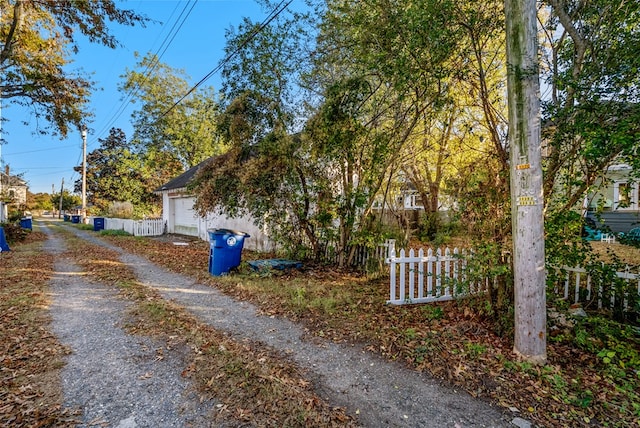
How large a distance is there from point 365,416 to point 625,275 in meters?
4.34

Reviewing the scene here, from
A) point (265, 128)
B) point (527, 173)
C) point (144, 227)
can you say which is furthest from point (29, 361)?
point (144, 227)

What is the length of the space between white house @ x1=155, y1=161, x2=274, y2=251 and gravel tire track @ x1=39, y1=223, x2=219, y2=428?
19.5ft

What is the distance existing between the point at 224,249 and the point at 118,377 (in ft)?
14.0

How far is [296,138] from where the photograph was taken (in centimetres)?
740

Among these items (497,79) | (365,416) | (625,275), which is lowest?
(365,416)

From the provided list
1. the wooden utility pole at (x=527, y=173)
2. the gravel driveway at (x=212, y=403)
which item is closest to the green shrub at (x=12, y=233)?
the gravel driveway at (x=212, y=403)

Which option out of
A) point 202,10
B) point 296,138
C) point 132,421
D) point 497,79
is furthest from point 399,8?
point 202,10

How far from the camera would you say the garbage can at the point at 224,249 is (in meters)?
7.10

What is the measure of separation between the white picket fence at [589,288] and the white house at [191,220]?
23.9ft

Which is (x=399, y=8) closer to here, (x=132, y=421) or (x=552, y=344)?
(x=552, y=344)

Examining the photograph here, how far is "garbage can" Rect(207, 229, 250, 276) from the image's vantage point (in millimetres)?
Answer: 7102

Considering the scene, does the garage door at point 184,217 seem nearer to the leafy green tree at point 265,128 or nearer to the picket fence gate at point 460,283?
the leafy green tree at point 265,128

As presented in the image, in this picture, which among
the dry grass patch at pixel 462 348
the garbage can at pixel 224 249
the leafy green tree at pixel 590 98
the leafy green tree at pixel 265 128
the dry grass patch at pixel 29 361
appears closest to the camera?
the dry grass patch at pixel 29 361

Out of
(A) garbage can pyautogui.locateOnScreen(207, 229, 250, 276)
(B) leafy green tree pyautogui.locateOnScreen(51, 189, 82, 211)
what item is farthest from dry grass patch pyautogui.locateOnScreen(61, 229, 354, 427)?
(B) leafy green tree pyautogui.locateOnScreen(51, 189, 82, 211)
